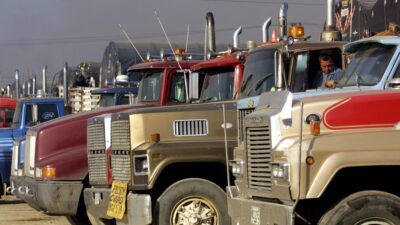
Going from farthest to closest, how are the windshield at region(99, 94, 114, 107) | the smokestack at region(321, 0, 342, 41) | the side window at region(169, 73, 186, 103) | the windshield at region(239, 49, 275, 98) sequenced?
the windshield at region(99, 94, 114, 107), the side window at region(169, 73, 186, 103), the smokestack at region(321, 0, 342, 41), the windshield at region(239, 49, 275, 98)

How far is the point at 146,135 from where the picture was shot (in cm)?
977

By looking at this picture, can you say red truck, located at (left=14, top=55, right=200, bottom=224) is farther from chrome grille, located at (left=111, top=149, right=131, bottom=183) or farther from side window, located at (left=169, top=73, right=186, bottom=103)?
chrome grille, located at (left=111, top=149, right=131, bottom=183)

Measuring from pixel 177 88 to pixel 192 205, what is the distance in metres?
3.02

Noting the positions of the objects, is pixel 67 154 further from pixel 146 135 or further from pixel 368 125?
pixel 368 125

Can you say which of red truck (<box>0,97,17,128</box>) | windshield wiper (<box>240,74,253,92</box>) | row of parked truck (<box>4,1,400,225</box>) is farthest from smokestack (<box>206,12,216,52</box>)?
red truck (<box>0,97,17,128</box>)

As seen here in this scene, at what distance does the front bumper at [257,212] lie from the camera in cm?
670

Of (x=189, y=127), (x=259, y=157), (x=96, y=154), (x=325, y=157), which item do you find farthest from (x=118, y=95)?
(x=325, y=157)

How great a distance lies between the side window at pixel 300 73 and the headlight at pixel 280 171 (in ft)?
7.95

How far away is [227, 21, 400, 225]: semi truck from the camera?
6.52 m

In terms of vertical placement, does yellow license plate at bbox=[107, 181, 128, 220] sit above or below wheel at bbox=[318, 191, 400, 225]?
below

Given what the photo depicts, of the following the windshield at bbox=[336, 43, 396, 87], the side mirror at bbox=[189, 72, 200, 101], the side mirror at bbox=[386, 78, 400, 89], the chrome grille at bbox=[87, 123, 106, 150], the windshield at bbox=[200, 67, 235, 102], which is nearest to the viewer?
the side mirror at bbox=[386, 78, 400, 89]

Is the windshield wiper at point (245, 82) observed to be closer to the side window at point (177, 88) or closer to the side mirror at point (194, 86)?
the side mirror at point (194, 86)

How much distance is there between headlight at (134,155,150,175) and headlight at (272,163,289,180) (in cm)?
298

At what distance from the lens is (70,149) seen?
1234 cm
